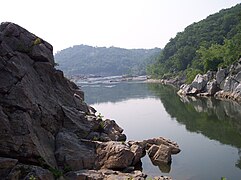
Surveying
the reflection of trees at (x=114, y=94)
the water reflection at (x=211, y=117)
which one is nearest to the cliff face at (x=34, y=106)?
the water reflection at (x=211, y=117)

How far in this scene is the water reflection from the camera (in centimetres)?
2969

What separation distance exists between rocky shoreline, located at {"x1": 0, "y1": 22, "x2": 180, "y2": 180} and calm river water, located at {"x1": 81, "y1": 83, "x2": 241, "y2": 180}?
168 centimetres

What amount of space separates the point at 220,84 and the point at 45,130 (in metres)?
43.5

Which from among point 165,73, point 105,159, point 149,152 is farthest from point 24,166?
point 165,73

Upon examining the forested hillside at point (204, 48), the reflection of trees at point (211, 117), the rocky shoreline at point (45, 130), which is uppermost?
the forested hillside at point (204, 48)

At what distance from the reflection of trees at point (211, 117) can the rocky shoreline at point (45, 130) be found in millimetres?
7142

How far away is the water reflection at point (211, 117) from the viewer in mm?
29691

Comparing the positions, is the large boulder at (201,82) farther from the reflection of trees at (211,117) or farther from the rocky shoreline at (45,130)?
the rocky shoreline at (45,130)

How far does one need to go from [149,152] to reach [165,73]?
88425 mm

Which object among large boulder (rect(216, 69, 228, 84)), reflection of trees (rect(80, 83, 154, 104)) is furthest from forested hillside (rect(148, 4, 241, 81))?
reflection of trees (rect(80, 83, 154, 104))

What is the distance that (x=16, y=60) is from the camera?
747 inches

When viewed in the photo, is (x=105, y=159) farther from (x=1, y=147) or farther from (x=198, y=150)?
(x=198, y=150)

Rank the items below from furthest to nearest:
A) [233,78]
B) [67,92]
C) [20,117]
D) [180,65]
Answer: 1. [180,65]
2. [233,78]
3. [67,92]
4. [20,117]

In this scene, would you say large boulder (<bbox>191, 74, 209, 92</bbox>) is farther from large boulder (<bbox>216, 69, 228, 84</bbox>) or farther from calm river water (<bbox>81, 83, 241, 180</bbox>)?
calm river water (<bbox>81, 83, 241, 180</bbox>)
